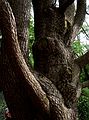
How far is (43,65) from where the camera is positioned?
4.27 m

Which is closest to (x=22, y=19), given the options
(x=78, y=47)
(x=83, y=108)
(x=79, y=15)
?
(x=79, y=15)

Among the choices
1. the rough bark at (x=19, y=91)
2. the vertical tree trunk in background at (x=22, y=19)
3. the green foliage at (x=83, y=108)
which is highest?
the vertical tree trunk in background at (x=22, y=19)

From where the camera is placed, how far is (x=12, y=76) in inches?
150

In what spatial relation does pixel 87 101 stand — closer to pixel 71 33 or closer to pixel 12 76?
pixel 71 33

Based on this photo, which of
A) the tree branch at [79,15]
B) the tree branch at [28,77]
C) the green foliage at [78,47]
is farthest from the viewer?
the green foliage at [78,47]

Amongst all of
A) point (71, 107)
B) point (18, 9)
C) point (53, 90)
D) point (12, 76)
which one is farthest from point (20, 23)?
point (71, 107)

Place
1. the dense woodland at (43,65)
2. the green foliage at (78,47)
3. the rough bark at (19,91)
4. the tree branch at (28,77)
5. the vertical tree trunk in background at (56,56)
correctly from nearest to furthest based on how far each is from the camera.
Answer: the tree branch at (28,77), the rough bark at (19,91), the dense woodland at (43,65), the vertical tree trunk in background at (56,56), the green foliage at (78,47)

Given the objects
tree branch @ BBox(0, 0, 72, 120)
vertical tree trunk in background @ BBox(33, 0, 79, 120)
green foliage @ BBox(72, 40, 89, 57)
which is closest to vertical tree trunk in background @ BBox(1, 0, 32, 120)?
tree branch @ BBox(0, 0, 72, 120)

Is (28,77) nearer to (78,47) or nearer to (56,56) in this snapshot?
(56,56)

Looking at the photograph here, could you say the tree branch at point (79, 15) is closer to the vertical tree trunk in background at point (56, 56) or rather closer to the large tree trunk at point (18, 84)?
the vertical tree trunk in background at point (56, 56)

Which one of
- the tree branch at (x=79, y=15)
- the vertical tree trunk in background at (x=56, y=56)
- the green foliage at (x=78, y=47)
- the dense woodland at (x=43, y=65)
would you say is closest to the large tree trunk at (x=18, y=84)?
the dense woodland at (x=43, y=65)

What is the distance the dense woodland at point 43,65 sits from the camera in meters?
3.63

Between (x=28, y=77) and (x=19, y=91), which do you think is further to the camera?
(x=19, y=91)

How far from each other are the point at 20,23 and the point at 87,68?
220 cm
